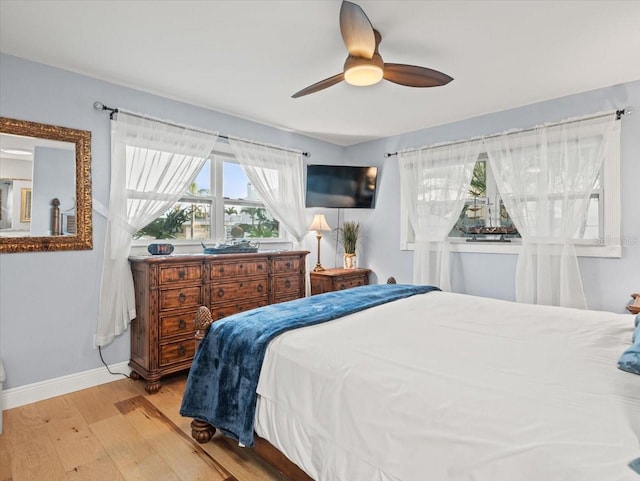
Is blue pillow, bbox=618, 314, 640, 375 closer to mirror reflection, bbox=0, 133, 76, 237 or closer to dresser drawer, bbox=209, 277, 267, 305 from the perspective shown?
dresser drawer, bbox=209, 277, 267, 305

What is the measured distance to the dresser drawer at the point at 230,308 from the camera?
3.22m

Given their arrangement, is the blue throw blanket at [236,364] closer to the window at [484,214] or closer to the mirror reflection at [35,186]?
the mirror reflection at [35,186]

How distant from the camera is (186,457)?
1.99 m

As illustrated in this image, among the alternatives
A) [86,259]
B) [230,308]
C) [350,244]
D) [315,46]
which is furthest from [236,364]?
[350,244]

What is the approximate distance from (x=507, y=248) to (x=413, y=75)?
7.27 ft

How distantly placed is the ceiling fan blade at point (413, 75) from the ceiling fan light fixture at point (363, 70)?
97 mm

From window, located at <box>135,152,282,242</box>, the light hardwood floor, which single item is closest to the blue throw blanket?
the light hardwood floor

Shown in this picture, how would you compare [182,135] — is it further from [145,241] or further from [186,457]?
[186,457]

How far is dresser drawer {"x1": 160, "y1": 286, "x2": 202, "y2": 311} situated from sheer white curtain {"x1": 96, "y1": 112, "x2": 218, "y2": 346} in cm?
35

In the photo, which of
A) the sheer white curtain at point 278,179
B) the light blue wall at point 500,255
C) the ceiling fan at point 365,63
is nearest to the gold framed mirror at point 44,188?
the sheer white curtain at point 278,179

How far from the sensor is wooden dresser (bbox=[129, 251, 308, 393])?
2832 millimetres

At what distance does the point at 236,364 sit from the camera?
5.80ft

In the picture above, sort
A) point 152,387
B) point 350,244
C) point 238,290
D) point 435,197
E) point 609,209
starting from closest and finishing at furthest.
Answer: point 152,387
point 609,209
point 238,290
point 435,197
point 350,244

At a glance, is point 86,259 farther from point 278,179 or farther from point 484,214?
point 484,214
